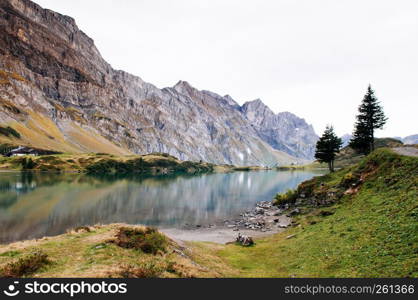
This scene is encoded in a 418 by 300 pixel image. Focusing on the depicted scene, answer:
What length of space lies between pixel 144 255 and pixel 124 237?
4399 mm

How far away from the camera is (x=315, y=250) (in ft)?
95.8

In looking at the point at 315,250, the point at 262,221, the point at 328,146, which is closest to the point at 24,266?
the point at 315,250

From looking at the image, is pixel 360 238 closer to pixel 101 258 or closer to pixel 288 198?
pixel 101 258

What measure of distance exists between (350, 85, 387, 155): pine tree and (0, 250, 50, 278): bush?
82837 millimetres

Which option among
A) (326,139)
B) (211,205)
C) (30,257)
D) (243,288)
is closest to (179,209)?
(211,205)

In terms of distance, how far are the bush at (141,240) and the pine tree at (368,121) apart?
72.5 m

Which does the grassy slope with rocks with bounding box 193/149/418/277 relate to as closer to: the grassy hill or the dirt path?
the grassy hill

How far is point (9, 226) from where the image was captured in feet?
178

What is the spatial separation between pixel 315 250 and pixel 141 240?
1928 centimetres

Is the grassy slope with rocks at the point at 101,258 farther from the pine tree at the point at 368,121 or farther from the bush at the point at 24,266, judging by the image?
the pine tree at the point at 368,121

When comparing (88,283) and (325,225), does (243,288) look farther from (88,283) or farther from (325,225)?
(325,225)

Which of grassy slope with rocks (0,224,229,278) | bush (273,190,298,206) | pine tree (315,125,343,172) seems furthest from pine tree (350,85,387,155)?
grassy slope with rocks (0,224,229,278)

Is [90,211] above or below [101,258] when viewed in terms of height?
below

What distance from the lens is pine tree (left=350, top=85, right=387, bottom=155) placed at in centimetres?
7444
